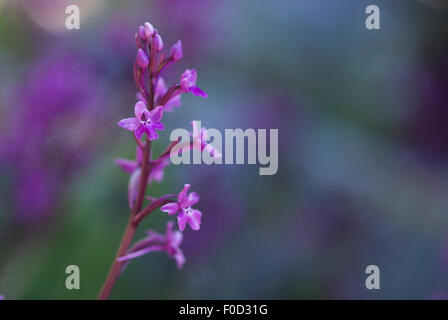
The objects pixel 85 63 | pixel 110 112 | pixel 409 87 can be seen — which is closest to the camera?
pixel 85 63

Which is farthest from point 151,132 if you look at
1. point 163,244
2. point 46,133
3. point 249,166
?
point 249,166

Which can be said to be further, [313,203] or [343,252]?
[313,203]

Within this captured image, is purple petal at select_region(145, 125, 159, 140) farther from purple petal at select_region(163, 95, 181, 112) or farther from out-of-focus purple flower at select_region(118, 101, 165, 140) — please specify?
purple petal at select_region(163, 95, 181, 112)

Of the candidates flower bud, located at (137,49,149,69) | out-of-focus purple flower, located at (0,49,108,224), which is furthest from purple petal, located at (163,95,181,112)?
out-of-focus purple flower, located at (0,49,108,224)

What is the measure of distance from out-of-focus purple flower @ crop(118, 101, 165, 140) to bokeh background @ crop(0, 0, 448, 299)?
4.34 ft

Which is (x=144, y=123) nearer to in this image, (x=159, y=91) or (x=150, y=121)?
(x=150, y=121)

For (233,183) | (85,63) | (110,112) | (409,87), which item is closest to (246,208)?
(233,183)

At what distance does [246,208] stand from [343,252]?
2.36 ft

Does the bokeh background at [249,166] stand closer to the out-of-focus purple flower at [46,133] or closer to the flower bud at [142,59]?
the out-of-focus purple flower at [46,133]

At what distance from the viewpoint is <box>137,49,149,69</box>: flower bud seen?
3.39ft

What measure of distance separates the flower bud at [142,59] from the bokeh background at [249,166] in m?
1.31

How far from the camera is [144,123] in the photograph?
1.02 m

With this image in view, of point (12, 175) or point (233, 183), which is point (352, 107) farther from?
point (12, 175)

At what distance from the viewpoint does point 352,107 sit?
13.2 feet
